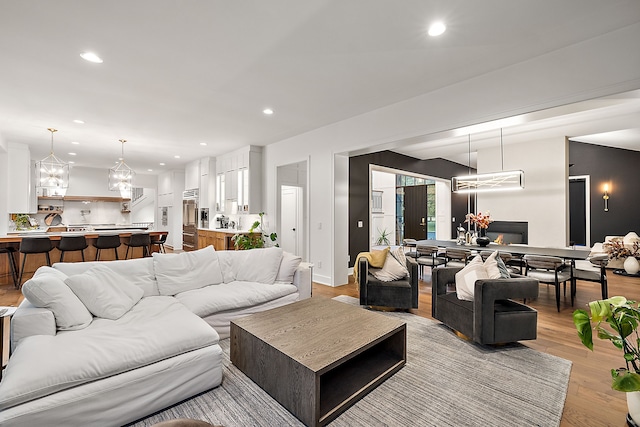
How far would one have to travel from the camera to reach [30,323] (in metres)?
2.05

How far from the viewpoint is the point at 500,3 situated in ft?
7.35

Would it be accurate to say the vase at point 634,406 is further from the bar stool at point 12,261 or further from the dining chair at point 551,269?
the bar stool at point 12,261

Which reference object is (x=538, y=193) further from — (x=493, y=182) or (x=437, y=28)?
(x=437, y=28)

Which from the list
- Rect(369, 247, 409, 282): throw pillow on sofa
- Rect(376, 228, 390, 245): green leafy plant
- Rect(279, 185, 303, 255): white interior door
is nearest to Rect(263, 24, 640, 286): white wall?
Rect(279, 185, 303, 255): white interior door

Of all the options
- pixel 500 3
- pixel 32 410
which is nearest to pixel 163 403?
pixel 32 410

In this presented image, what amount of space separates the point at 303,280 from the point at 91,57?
3.36 meters

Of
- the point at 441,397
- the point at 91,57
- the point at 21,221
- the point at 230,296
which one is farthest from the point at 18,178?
the point at 441,397

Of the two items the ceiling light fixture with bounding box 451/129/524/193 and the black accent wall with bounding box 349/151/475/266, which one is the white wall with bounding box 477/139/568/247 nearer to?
the ceiling light fixture with bounding box 451/129/524/193

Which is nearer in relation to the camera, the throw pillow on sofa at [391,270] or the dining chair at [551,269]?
the dining chair at [551,269]

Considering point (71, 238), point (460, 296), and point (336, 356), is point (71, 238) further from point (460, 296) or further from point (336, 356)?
point (460, 296)

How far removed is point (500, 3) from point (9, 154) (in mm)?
9237

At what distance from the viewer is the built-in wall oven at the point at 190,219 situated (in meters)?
9.15

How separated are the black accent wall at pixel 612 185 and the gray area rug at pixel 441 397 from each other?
636cm

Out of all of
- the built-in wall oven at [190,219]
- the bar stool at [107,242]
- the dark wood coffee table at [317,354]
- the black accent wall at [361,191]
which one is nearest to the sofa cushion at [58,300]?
the dark wood coffee table at [317,354]
